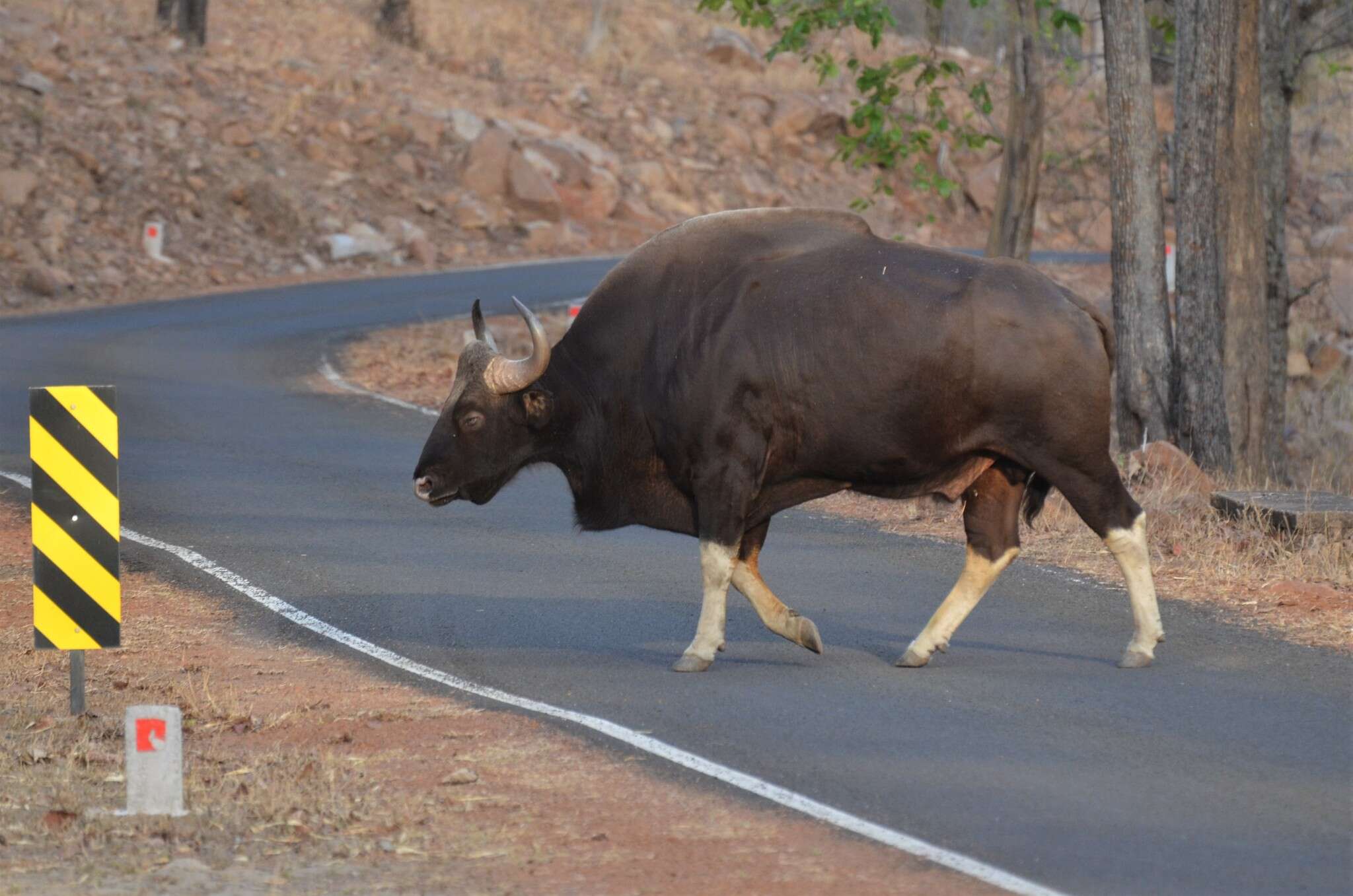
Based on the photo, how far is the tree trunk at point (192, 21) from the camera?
40.5 m

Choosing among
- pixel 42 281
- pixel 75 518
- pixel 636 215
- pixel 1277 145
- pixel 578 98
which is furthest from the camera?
pixel 578 98

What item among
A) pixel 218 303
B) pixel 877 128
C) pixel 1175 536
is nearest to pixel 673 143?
pixel 218 303

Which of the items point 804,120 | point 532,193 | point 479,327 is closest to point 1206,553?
point 479,327

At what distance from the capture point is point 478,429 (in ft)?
29.5

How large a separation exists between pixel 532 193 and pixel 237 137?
6005 mm

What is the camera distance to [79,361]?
21375mm

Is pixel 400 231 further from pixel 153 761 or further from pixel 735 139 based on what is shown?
pixel 153 761

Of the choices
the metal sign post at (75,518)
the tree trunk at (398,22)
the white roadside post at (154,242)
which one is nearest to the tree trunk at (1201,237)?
the metal sign post at (75,518)

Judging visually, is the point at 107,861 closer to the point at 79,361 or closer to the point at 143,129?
the point at 79,361

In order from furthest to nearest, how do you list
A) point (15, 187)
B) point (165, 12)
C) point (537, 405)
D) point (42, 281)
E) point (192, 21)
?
1. point (165, 12)
2. point (192, 21)
3. point (15, 187)
4. point (42, 281)
5. point (537, 405)

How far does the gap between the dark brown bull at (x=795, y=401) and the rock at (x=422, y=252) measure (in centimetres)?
2593

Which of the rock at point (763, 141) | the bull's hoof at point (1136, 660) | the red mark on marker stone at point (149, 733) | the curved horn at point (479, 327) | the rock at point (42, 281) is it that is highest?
the curved horn at point (479, 327)

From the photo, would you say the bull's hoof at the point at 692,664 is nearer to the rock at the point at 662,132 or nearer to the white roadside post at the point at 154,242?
the white roadside post at the point at 154,242

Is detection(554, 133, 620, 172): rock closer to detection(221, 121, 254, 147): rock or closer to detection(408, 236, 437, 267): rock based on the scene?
detection(408, 236, 437, 267): rock
